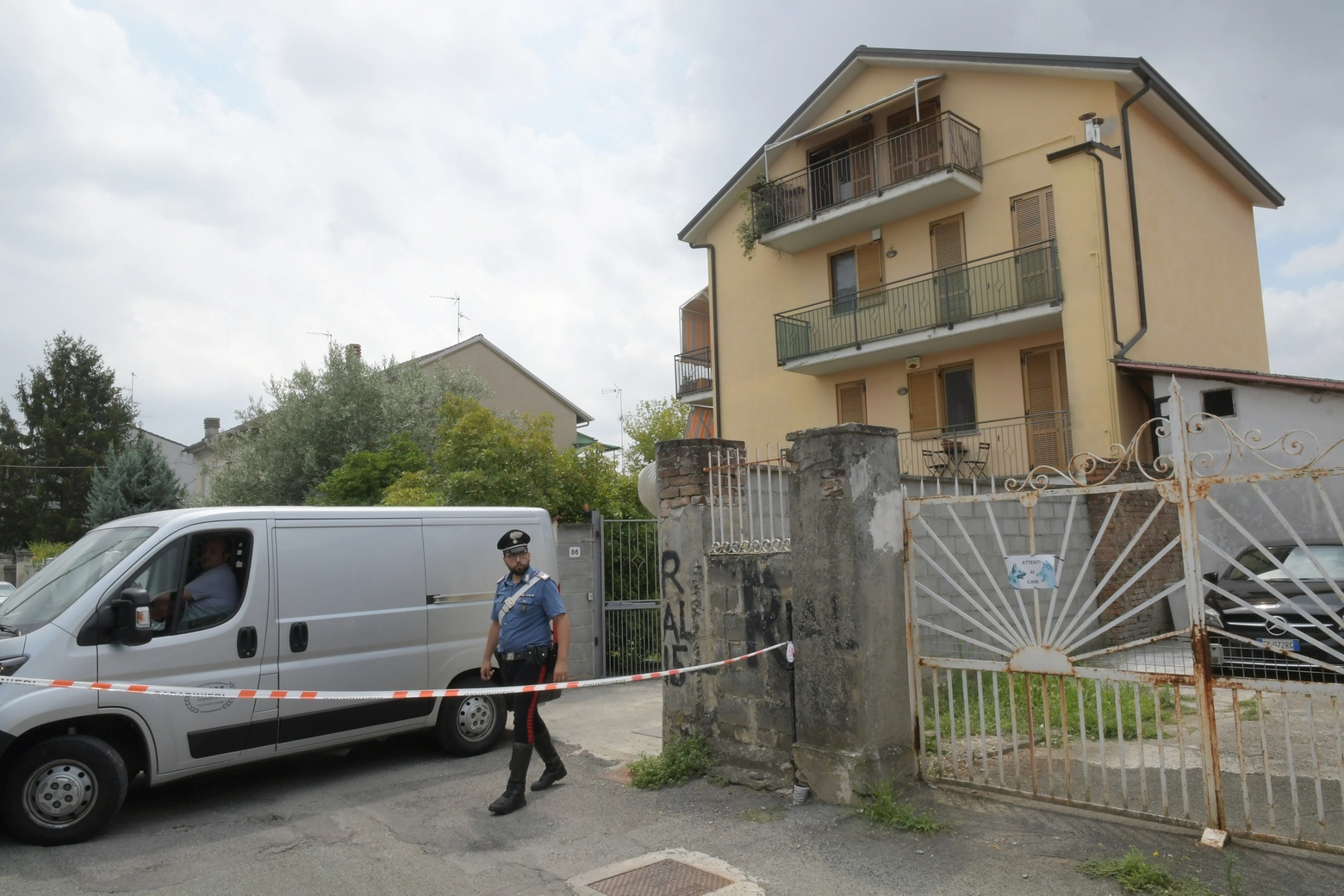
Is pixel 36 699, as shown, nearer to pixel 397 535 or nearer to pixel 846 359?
pixel 397 535

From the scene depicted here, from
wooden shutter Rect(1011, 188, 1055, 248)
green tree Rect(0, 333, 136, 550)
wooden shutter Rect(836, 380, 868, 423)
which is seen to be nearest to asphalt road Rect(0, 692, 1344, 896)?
wooden shutter Rect(1011, 188, 1055, 248)

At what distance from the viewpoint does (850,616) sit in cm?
546

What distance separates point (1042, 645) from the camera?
16.8 feet

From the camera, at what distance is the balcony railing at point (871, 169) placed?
675 inches

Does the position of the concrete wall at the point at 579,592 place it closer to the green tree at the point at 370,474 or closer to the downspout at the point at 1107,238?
the green tree at the point at 370,474

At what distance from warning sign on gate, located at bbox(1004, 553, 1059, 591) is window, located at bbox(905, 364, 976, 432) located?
12838 millimetres

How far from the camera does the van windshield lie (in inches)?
230

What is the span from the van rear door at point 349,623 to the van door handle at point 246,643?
7.1 inches

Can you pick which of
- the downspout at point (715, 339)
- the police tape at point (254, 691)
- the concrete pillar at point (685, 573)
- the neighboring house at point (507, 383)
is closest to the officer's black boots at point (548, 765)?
the police tape at point (254, 691)

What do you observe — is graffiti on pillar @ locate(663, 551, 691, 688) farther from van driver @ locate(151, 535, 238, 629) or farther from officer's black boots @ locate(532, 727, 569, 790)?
van driver @ locate(151, 535, 238, 629)

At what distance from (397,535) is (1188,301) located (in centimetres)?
1586

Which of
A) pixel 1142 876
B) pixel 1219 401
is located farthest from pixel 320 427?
pixel 1142 876

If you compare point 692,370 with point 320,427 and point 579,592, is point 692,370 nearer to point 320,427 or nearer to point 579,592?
point 320,427

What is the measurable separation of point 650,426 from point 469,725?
116ft
